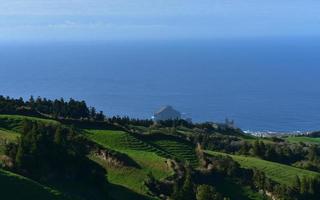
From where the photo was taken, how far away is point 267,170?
46438 millimetres

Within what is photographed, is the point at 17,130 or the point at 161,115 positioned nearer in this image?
the point at 17,130

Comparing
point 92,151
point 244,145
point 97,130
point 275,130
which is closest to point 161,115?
point 275,130

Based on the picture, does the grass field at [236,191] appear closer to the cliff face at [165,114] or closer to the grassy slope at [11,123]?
the grassy slope at [11,123]

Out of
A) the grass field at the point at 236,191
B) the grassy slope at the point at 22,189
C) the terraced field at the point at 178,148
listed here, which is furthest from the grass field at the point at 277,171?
the grassy slope at the point at 22,189

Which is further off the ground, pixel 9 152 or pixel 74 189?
pixel 9 152

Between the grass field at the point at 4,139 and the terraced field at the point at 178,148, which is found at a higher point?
the grass field at the point at 4,139

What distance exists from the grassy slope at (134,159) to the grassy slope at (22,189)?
7.72 m

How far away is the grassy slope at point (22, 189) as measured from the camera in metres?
25.3

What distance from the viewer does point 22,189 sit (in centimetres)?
2598

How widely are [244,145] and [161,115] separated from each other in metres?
91.6

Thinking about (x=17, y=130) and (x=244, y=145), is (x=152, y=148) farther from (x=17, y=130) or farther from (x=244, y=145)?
(x=244, y=145)

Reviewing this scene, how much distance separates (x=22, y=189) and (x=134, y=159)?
14.3m

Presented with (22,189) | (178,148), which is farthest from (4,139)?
(178,148)

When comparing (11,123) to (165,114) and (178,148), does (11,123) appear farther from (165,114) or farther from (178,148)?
(165,114)
